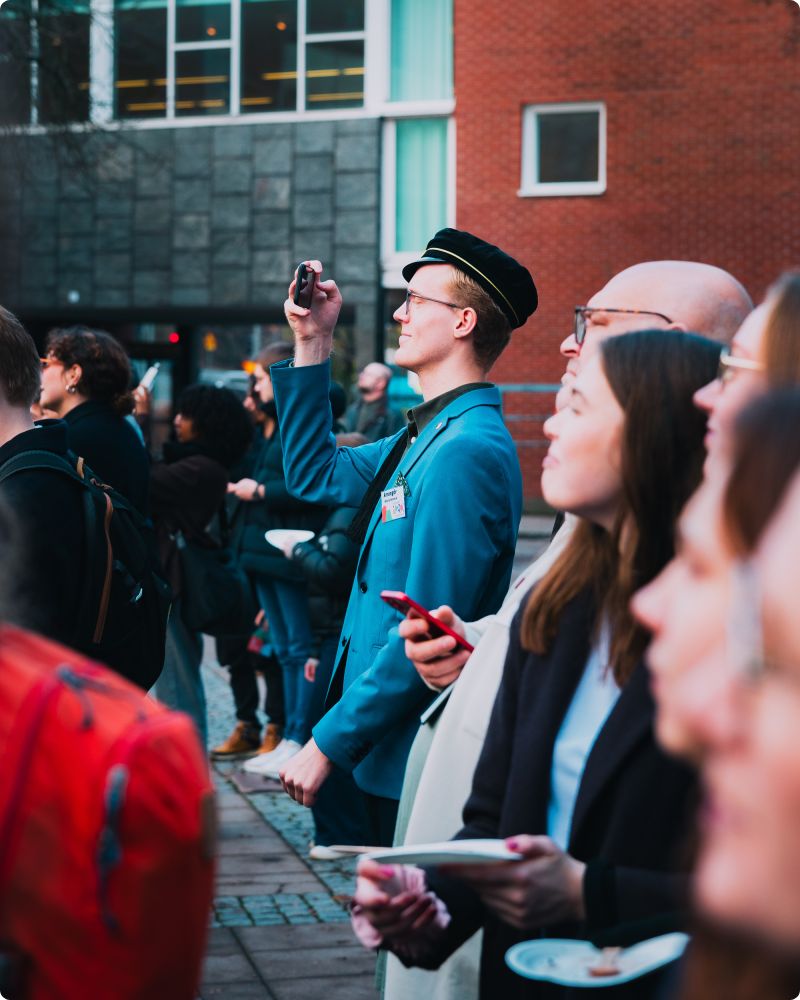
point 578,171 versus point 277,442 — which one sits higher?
point 578,171

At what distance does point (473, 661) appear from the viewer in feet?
8.20

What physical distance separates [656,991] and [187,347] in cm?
2275

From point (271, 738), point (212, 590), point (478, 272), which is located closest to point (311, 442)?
point (478, 272)

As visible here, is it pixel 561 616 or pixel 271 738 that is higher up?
pixel 561 616

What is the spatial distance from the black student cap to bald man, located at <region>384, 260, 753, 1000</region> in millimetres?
364

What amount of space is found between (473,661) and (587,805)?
550 millimetres

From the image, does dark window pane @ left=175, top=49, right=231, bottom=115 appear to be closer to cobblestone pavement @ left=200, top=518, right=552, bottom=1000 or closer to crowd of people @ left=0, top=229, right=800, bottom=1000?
cobblestone pavement @ left=200, top=518, right=552, bottom=1000

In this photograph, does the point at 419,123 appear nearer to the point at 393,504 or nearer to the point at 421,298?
the point at 421,298

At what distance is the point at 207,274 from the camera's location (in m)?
22.8

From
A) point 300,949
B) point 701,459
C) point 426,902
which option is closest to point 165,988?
point 426,902

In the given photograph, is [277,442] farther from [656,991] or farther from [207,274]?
[207,274]

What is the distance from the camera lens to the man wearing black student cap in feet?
10.1

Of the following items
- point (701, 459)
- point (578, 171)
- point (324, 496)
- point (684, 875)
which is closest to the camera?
point (684, 875)

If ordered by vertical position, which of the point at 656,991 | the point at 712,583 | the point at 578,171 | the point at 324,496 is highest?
the point at 578,171
